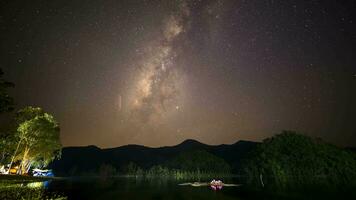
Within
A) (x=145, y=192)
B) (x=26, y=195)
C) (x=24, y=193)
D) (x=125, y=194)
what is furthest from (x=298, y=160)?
(x=26, y=195)

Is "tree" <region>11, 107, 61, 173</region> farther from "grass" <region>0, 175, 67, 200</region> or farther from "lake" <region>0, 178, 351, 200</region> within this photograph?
"grass" <region>0, 175, 67, 200</region>

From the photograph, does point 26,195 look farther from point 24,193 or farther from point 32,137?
point 32,137

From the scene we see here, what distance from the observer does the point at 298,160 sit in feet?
457

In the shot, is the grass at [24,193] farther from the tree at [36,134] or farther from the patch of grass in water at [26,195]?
the tree at [36,134]

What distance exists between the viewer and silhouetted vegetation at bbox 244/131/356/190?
126188mm

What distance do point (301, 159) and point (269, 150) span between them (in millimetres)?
17417

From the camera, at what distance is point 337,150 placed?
134000 millimetres

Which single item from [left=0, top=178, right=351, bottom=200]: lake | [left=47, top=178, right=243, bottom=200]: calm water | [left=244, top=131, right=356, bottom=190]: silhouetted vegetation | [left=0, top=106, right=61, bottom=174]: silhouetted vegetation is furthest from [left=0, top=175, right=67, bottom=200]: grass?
[left=244, top=131, right=356, bottom=190]: silhouetted vegetation

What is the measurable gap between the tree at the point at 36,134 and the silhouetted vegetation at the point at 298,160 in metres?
78.0

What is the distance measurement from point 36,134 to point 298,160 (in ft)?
382

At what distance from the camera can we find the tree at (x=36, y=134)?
70.2 meters

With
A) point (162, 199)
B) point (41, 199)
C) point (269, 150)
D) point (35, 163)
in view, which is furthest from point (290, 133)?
point (41, 199)

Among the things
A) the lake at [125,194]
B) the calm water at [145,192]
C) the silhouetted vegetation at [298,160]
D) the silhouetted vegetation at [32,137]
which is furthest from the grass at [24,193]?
the silhouetted vegetation at [298,160]

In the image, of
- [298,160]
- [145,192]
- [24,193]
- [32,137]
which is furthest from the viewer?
[298,160]
